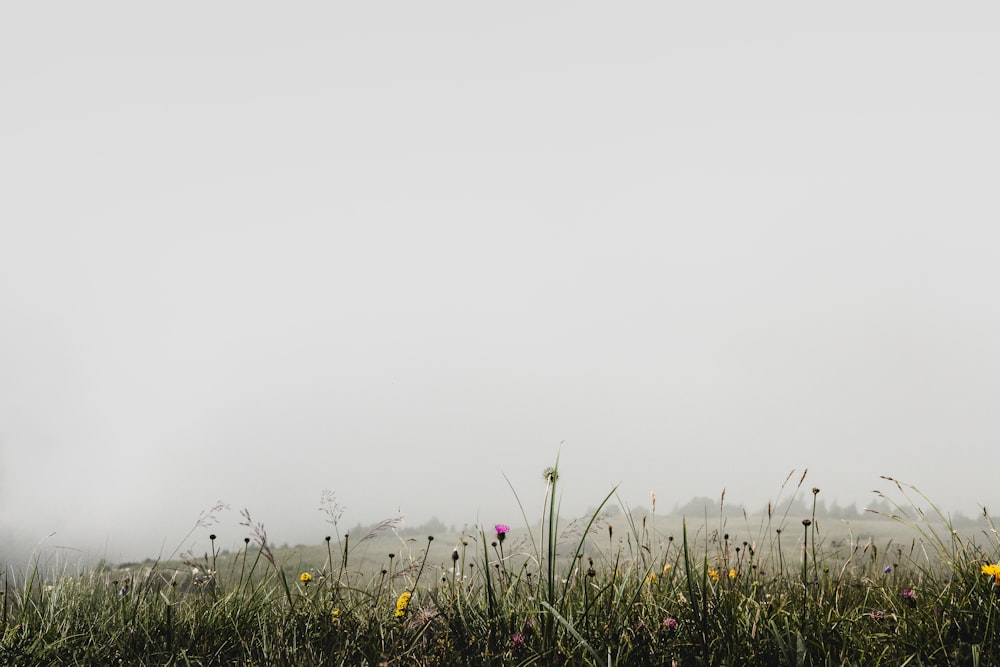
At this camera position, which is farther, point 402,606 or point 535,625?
point 402,606

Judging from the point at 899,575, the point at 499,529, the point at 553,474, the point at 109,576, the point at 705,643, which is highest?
the point at 553,474

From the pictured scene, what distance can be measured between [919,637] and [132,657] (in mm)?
3241

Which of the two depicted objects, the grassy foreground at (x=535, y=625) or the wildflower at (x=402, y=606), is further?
the wildflower at (x=402, y=606)

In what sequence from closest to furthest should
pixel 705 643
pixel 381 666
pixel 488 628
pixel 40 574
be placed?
pixel 381 666 < pixel 705 643 < pixel 488 628 < pixel 40 574

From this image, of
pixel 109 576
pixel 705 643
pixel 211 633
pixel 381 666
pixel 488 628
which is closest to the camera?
pixel 381 666

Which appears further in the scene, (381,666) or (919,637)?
(919,637)

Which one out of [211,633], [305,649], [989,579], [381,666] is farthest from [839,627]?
[211,633]

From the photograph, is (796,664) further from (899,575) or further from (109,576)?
(109,576)

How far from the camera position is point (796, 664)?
204 centimetres

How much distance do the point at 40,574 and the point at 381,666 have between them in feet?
9.28

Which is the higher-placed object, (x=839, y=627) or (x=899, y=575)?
(x=839, y=627)

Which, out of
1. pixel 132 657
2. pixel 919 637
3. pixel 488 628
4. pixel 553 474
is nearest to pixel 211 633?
pixel 132 657

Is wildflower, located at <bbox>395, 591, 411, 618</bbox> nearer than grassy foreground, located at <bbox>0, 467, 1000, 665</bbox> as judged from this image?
No

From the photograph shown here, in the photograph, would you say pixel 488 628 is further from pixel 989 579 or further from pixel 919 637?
pixel 989 579
